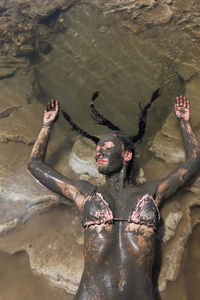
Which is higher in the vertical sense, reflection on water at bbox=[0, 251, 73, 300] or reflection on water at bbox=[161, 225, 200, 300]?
reflection on water at bbox=[161, 225, 200, 300]

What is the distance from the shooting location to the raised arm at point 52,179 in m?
3.20

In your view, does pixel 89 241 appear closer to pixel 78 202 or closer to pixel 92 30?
pixel 78 202

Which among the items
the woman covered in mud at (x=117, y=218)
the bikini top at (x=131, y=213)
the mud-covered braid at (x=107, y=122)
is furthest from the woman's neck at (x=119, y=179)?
the mud-covered braid at (x=107, y=122)

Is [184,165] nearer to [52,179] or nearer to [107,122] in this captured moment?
[107,122]

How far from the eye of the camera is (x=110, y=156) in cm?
315

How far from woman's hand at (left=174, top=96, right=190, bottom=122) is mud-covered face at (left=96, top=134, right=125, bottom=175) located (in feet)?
4.28

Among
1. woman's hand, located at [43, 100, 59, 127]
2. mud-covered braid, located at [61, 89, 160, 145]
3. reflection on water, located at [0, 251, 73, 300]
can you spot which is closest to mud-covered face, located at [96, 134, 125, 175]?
mud-covered braid, located at [61, 89, 160, 145]

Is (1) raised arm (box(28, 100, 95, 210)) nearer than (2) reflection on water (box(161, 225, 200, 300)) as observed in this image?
No

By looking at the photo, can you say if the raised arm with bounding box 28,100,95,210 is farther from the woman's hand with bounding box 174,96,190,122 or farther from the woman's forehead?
the woman's hand with bounding box 174,96,190,122

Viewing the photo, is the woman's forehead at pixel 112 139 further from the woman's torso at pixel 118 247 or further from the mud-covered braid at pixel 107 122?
the mud-covered braid at pixel 107 122

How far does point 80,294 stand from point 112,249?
565mm

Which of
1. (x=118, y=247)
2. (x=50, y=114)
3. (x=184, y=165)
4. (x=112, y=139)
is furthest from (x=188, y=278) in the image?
(x=50, y=114)

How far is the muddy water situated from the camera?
11.0 feet

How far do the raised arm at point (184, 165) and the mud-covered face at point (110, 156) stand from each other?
0.60 metres
